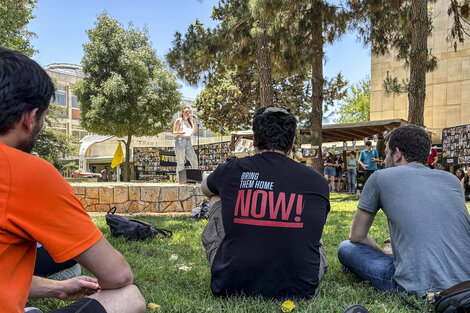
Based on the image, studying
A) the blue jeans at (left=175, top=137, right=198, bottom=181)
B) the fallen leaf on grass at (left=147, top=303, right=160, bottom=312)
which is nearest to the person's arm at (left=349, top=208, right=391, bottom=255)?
the fallen leaf on grass at (left=147, top=303, right=160, bottom=312)

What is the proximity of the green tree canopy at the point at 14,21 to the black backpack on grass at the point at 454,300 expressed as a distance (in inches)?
661

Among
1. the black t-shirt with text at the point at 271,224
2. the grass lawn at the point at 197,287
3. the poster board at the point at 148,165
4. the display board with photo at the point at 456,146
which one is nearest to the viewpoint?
the black t-shirt with text at the point at 271,224

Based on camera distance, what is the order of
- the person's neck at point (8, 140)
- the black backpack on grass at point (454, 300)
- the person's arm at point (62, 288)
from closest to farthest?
the person's neck at point (8, 140)
the person's arm at point (62, 288)
the black backpack on grass at point (454, 300)

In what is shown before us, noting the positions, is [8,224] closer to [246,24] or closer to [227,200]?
[227,200]

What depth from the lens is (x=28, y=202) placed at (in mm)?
1084

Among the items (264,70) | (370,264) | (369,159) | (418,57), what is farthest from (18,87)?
(369,159)

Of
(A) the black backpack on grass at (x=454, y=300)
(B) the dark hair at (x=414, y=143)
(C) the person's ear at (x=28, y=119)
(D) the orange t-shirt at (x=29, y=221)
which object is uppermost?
(C) the person's ear at (x=28, y=119)

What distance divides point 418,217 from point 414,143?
49 cm

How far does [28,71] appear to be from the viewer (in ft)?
3.86

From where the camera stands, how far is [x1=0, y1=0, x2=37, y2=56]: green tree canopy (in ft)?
50.5

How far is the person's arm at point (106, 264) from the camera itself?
4.01 ft

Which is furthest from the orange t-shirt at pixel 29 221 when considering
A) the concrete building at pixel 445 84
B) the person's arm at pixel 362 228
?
the concrete building at pixel 445 84

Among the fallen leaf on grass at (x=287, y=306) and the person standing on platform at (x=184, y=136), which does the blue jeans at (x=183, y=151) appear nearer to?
the person standing on platform at (x=184, y=136)

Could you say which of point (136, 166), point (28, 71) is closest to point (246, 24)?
point (28, 71)
